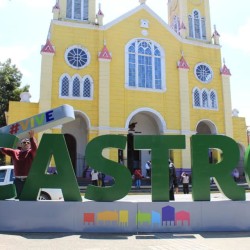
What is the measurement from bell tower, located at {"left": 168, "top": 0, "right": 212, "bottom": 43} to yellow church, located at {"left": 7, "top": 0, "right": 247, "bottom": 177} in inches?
4.0

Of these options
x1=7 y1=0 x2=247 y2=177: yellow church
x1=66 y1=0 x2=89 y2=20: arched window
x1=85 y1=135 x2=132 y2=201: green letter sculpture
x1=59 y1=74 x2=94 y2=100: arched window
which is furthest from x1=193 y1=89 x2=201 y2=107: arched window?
x1=85 y1=135 x2=132 y2=201: green letter sculpture

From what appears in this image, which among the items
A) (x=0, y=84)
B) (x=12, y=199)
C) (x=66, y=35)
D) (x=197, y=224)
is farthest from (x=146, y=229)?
(x=0, y=84)

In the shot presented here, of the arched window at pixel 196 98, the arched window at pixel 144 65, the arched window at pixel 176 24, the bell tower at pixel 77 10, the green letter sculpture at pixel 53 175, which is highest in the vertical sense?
the arched window at pixel 176 24

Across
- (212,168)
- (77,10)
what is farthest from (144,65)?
(212,168)

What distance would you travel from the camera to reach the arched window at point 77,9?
24.5 m

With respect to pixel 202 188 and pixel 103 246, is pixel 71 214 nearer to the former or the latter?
pixel 103 246

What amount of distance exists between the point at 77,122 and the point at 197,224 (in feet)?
59.6

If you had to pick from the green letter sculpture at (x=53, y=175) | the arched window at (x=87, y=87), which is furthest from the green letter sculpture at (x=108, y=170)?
the arched window at (x=87, y=87)

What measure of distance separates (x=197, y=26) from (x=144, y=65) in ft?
24.2

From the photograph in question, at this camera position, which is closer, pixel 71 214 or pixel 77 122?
pixel 71 214

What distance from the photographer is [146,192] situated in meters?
18.0

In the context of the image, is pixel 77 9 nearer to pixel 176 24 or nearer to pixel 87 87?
pixel 87 87

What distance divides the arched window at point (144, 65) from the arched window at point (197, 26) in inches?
178

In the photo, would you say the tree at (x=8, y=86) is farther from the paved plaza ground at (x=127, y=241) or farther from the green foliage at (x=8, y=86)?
the paved plaza ground at (x=127, y=241)
